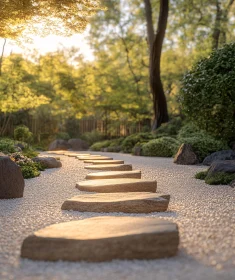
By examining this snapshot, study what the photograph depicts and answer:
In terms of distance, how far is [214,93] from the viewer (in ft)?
22.7

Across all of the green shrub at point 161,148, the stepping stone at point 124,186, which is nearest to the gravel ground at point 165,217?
the stepping stone at point 124,186

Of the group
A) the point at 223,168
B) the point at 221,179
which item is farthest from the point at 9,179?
the point at 223,168

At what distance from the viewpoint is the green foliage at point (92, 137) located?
18.5 meters

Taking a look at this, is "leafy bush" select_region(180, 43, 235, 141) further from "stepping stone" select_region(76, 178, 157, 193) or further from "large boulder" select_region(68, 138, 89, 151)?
"large boulder" select_region(68, 138, 89, 151)

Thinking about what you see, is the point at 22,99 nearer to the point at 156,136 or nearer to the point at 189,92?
the point at 156,136

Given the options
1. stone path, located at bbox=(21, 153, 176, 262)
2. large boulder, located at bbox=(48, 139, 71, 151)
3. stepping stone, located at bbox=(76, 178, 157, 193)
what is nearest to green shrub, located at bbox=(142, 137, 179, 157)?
large boulder, located at bbox=(48, 139, 71, 151)

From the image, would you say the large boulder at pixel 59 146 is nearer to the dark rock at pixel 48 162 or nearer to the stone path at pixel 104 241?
the dark rock at pixel 48 162

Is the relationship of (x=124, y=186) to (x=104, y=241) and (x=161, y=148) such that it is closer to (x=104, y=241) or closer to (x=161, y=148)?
(x=104, y=241)

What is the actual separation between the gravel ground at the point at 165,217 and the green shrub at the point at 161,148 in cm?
552

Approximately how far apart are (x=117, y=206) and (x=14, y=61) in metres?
14.2

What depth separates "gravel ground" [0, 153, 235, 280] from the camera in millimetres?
2195

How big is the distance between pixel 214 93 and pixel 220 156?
6.85 ft

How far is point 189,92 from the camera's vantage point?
7.17 metres

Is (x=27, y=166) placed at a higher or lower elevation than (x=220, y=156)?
lower
